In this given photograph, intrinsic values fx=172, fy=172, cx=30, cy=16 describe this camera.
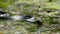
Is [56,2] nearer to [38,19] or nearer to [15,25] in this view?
A: [38,19]

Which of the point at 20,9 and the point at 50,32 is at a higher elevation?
the point at 20,9

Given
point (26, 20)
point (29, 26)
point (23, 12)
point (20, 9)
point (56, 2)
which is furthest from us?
point (56, 2)

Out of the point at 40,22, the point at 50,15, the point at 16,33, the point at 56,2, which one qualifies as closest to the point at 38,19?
the point at 40,22

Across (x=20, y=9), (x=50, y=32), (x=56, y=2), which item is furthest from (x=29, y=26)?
(x=56, y=2)

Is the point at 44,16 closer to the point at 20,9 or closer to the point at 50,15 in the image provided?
the point at 50,15

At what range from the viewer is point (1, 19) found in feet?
17.7

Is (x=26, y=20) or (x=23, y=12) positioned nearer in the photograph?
(x=26, y=20)

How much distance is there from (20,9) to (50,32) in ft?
6.83

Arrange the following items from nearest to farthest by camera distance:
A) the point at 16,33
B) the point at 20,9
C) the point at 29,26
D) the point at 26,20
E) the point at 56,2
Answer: the point at 16,33
the point at 29,26
the point at 26,20
the point at 20,9
the point at 56,2

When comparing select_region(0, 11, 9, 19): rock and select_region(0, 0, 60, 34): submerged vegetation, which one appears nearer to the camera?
select_region(0, 0, 60, 34): submerged vegetation

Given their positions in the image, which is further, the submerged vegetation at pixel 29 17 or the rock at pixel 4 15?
the rock at pixel 4 15

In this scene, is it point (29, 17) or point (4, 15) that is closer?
point (29, 17)

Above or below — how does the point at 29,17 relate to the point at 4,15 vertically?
below

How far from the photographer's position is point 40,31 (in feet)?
15.3
